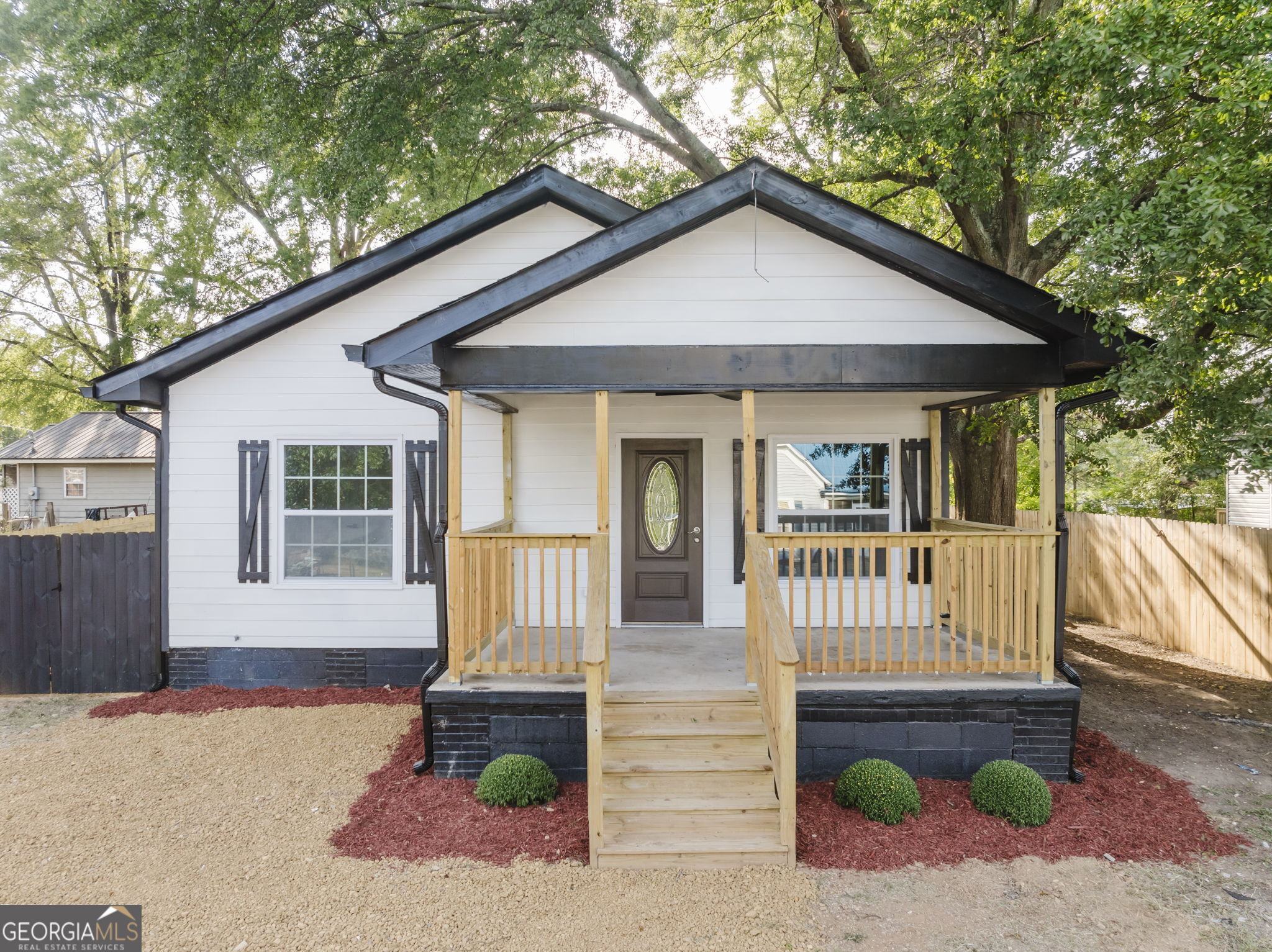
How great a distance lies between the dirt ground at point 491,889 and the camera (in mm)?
3328

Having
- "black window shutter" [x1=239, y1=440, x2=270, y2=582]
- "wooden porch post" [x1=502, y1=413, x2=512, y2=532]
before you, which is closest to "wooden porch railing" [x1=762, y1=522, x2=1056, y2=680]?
"wooden porch post" [x1=502, y1=413, x2=512, y2=532]

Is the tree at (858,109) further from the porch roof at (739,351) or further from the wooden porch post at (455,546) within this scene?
the wooden porch post at (455,546)

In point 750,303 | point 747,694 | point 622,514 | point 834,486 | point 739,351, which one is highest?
point 750,303

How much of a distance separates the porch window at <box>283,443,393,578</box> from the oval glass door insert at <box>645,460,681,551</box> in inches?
109

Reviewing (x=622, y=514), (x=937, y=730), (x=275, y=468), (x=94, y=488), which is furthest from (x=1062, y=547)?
(x=94, y=488)

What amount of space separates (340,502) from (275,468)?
2.51 feet

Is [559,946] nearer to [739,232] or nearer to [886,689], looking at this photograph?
[886,689]

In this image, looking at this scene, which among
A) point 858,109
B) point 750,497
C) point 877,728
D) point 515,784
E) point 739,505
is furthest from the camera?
point 858,109

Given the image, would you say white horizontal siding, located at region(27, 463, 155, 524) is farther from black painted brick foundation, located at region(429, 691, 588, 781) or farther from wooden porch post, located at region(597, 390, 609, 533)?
wooden porch post, located at region(597, 390, 609, 533)

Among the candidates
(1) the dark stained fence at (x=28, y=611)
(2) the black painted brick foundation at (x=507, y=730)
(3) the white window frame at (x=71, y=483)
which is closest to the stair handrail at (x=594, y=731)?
(2) the black painted brick foundation at (x=507, y=730)

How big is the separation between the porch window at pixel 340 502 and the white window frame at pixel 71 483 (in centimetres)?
2030

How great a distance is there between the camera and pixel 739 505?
705 cm

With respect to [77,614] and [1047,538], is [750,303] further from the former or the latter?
[77,614]

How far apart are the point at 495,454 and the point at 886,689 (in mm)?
4360
